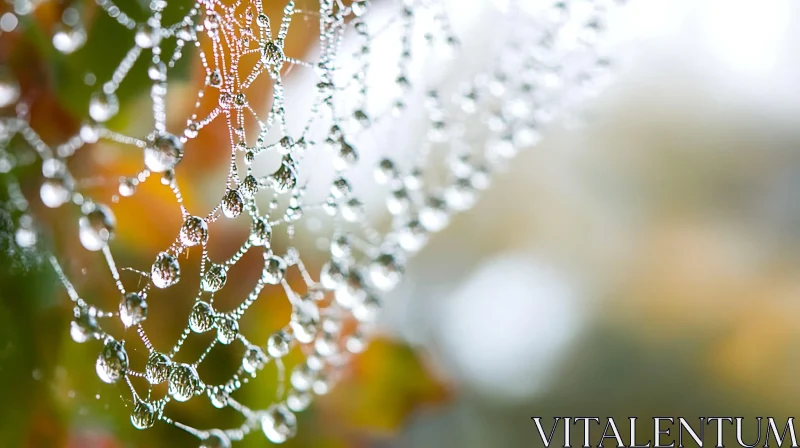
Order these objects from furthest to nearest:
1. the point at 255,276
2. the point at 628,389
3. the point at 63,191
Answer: the point at 628,389, the point at 255,276, the point at 63,191

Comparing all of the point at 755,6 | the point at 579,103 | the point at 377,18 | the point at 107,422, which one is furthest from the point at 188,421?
the point at 755,6

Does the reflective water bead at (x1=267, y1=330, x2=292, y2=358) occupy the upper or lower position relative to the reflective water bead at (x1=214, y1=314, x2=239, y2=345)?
upper

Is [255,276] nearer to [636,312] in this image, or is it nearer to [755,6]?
[636,312]

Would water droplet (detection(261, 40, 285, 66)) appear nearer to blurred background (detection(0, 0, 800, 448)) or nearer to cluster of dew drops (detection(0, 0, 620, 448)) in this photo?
cluster of dew drops (detection(0, 0, 620, 448))

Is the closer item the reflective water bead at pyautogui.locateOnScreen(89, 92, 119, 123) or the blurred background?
the reflective water bead at pyautogui.locateOnScreen(89, 92, 119, 123)

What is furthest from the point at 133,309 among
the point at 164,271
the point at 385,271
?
the point at 385,271

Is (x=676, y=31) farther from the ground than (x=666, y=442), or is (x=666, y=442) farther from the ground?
(x=676, y=31)

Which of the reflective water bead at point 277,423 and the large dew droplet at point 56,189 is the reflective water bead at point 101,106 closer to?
the large dew droplet at point 56,189

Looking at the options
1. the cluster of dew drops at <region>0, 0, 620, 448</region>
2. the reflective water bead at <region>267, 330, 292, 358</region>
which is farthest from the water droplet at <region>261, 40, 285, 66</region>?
the reflective water bead at <region>267, 330, 292, 358</region>
